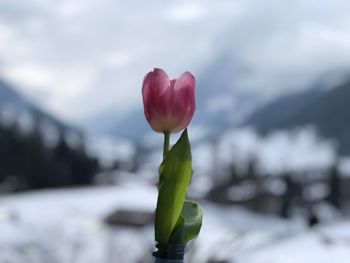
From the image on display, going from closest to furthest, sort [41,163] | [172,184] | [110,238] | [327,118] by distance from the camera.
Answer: [172,184] < [110,238] < [41,163] < [327,118]

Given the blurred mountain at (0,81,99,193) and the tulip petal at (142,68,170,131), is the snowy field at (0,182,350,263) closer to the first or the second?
the tulip petal at (142,68,170,131)

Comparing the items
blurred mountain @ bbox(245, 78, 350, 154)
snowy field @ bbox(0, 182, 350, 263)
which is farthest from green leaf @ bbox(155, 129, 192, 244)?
blurred mountain @ bbox(245, 78, 350, 154)

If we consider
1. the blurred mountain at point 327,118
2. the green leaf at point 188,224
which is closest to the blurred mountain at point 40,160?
the green leaf at point 188,224

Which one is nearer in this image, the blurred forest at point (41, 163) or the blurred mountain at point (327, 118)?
the blurred forest at point (41, 163)

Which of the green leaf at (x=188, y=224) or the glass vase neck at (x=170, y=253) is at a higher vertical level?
the green leaf at (x=188, y=224)

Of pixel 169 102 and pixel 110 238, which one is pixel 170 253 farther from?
pixel 110 238

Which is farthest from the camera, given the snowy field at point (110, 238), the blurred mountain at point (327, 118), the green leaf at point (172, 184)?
the blurred mountain at point (327, 118)

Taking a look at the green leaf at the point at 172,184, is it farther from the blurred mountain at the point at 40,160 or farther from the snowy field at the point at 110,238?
the blurred mountain at the point at 40,160

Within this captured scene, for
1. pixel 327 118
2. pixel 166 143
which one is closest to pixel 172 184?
pixel 166 143
